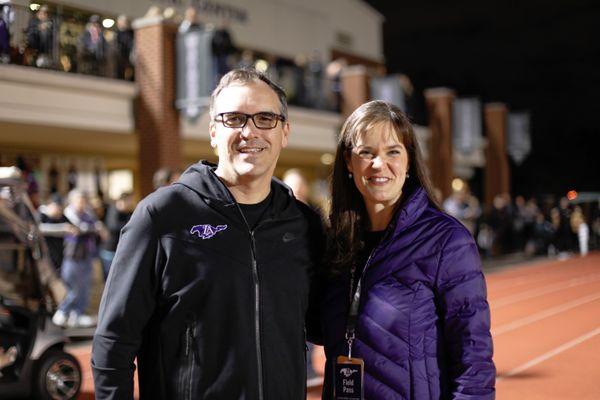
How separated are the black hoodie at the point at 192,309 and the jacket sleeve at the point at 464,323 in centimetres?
57

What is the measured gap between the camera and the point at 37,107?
45.5ft

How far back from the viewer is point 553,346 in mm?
5750

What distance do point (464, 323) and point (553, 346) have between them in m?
3.54

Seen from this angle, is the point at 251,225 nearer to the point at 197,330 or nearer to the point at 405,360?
the point at 197,330

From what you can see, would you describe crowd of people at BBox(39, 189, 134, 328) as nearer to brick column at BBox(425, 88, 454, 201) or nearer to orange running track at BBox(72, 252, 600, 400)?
orange running track at BBox(72, 252, 600, 400)

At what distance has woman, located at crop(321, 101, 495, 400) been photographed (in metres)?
2.60

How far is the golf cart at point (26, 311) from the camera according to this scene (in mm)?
6012

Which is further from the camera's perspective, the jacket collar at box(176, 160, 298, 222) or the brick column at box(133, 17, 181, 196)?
the brick column at box(133, 17, 181, 196)

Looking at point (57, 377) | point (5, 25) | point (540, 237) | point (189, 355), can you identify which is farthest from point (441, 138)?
point (189, 355)

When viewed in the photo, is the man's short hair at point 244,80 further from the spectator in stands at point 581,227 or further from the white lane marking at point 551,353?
the spectator in stands at point 581,227

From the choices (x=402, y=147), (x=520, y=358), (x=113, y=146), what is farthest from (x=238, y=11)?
(x=402, y=147)

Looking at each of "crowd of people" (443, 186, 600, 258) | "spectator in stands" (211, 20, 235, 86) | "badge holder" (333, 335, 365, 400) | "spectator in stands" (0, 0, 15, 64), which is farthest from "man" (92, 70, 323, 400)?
"crowd of people" (443, 186, 600, 258)

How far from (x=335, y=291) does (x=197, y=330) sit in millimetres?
588

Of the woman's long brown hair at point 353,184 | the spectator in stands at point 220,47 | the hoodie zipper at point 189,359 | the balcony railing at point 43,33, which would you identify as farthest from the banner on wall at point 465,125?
the hoodie zipper at point 189,359
